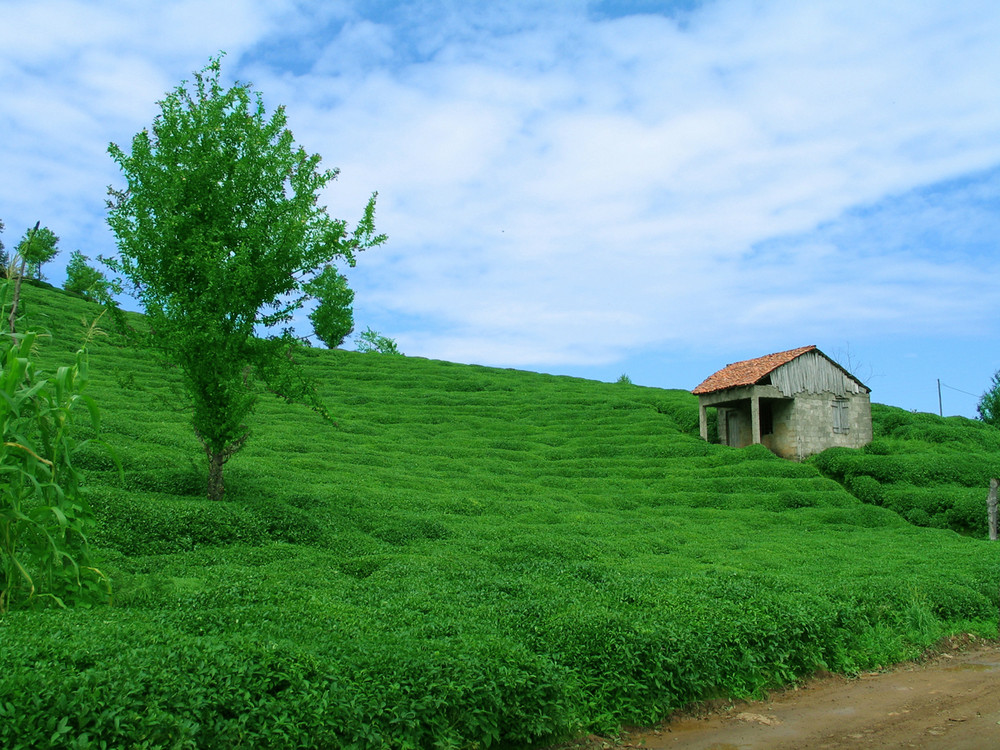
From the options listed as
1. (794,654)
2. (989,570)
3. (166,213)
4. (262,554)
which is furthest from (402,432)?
(794,654)

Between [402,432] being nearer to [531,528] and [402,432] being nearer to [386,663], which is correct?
[531,528]

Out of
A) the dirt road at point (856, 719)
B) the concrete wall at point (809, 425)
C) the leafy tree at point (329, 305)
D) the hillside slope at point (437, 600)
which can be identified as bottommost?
the dirt road at point (856, 719)

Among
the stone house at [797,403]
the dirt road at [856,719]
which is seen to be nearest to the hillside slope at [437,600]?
the dirt road at [856,719]

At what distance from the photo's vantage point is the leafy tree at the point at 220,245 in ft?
51.4

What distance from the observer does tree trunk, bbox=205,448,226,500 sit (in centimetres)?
1619

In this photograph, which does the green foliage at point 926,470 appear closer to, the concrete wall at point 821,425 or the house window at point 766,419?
the concrete wall at point 821,425

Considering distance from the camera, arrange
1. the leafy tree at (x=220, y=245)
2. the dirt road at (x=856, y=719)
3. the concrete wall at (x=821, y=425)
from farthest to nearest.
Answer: the concrete wall at (x=821, y=425) < the leafy tree at (x=220, y=245) < the dirt road at (x=856, y=719)

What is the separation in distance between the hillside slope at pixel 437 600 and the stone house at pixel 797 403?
606 centimetres

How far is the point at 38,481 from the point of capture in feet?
25.0

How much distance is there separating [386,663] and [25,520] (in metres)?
3.62

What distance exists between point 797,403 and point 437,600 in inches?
1111

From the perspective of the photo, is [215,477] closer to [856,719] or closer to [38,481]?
[38,481]

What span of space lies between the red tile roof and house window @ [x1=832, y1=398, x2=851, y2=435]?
2.80 metres

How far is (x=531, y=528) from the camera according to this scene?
58.8ft
